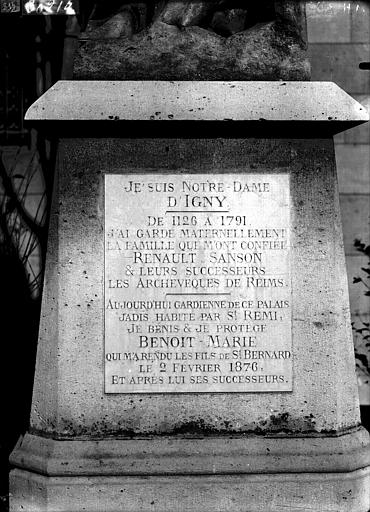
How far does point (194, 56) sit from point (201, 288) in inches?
49.0

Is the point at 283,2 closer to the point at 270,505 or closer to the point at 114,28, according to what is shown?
the point at 114,28

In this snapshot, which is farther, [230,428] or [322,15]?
[322,15]

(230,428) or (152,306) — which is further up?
(152,306)

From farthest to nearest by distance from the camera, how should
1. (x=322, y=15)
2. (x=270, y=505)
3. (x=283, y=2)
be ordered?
1. (x=322, y=15)
2. (x=283, y=2)
3. (x=270, y=505)

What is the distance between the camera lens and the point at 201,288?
529 cm

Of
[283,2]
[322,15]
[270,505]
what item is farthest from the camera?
[322,15]

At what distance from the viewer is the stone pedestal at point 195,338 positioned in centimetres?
515

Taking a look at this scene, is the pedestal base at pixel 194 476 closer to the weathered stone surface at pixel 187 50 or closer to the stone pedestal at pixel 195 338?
the stone pedestal at pixel 195 338

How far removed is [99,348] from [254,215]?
108 centimetres

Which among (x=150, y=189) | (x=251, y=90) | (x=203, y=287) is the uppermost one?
(x=251, y=90)

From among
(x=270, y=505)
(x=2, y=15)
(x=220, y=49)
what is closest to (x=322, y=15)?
(x=2, y=15)

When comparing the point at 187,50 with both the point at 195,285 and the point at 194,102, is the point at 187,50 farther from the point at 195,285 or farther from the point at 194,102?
the point at 195,285

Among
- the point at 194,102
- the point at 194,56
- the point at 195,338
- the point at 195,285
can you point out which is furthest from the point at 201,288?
the point at 194,56

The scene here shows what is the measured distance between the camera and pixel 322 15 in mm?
8859
